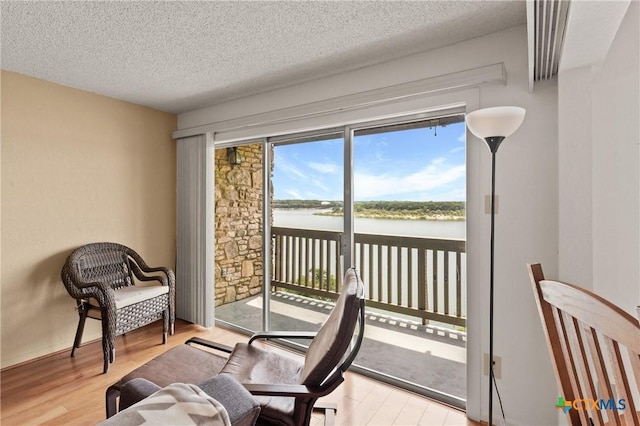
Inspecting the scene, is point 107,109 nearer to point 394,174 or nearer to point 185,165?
point 185,165

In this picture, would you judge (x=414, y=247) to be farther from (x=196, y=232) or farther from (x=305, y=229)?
(x=196, y=232)

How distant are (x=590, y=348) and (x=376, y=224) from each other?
1.84 m

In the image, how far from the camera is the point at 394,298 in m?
2.92

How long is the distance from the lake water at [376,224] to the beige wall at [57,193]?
1638 millimetres

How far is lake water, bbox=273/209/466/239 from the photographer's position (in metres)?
2.40

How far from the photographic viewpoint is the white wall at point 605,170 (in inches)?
61.4

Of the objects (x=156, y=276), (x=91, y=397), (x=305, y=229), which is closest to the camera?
(x=91, y=397)

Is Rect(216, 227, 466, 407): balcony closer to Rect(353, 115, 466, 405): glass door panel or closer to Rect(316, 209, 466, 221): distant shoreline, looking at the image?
Rect(353, 115, 466, 405): glass door panel

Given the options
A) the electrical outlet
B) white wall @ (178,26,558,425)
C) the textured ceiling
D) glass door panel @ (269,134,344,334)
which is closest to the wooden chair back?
white wall @ (178,26,558,425)

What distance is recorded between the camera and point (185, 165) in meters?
3.60

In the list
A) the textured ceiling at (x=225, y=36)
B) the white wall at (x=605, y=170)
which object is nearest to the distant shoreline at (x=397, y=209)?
the white wall at (x=605, y=170)

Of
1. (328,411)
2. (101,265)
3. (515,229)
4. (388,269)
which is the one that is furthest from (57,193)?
(515,229)

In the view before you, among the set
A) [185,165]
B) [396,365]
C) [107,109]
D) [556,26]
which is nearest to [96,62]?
[107,109]

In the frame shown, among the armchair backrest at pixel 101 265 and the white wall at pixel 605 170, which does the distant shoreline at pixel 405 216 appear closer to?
the white wall at pixel 605 170
